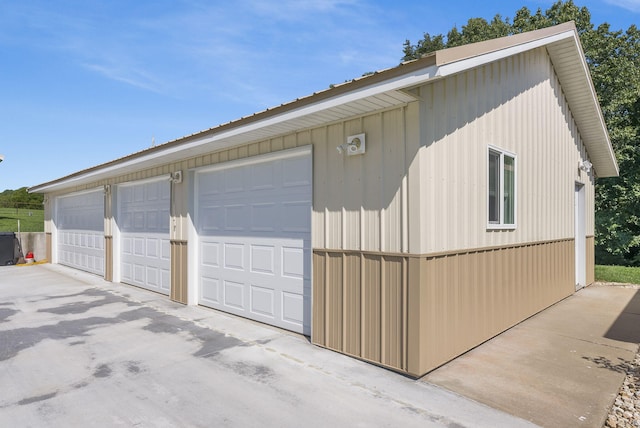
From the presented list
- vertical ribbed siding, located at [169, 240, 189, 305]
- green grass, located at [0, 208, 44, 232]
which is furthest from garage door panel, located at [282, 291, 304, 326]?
green grass, located at [0, 208, 44, 232]

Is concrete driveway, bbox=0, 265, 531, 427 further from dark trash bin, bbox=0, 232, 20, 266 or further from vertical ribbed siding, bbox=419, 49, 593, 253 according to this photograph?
dark trash bin, bbox=0, 232, 20, 266

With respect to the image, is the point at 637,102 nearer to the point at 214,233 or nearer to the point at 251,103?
the point at 251,103

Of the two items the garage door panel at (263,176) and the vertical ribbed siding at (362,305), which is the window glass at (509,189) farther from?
the garage door panel at (263,176)

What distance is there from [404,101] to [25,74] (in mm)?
10240

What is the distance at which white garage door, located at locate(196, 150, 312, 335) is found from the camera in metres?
5.28

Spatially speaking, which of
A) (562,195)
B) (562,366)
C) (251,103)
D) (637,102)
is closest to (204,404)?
(562,366)

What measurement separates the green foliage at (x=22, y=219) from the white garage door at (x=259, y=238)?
50.6ft

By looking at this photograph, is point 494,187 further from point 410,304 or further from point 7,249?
point 7,249

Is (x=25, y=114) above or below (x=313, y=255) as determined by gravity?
above

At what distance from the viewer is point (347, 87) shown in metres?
3.70

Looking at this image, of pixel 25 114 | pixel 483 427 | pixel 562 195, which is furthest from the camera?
pixel 25 114

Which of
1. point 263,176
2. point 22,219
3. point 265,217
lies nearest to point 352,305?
point 265,217

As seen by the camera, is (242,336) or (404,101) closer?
(404,101)

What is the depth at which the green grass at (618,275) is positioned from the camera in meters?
9.94
